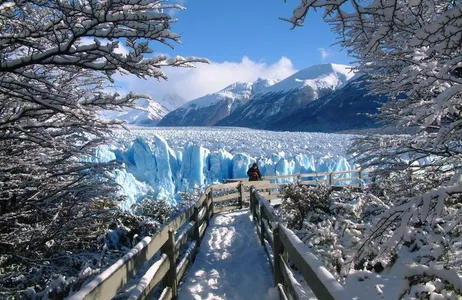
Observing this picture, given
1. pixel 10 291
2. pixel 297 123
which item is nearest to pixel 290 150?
pixel 10 291

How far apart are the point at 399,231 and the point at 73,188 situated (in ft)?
17.9

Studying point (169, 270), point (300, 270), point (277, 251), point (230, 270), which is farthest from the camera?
point (230, 270)

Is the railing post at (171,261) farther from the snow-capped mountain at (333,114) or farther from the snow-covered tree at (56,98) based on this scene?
the snow-capped mountain at (333,114)

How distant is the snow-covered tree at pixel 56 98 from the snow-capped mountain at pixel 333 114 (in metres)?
108

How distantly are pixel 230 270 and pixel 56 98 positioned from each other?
363 cm

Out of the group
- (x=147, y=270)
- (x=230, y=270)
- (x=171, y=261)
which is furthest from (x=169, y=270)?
(x=230, y=270)

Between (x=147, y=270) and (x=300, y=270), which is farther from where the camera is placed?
(x=147, y=270)

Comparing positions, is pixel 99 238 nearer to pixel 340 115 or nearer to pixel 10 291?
pixel 10 291

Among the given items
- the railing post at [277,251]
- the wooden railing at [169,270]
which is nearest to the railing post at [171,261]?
the wooden railing at [169,270]

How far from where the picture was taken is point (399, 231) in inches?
84.7

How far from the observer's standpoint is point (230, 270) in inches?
244

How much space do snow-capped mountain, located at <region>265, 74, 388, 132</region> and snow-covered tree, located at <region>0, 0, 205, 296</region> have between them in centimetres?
10827

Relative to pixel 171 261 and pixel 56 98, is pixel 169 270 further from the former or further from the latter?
pixel 56 98

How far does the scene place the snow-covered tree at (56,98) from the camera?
3.80 metres
